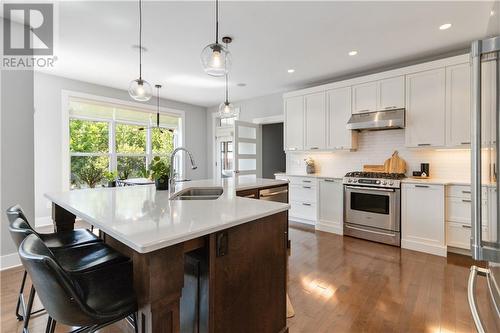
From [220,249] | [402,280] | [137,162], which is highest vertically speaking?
[137,162]

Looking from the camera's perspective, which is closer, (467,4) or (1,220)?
(467,4)

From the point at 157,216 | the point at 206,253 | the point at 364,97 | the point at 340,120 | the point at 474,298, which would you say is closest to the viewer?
the point at 474,298

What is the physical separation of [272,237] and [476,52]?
1.33 m

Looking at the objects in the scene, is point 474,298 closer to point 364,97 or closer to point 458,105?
point 458,105

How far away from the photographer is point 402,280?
2525 mm

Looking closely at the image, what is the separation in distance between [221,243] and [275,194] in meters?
Result: 1.83

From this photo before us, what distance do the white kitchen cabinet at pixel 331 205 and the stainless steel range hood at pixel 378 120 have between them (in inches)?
39.1

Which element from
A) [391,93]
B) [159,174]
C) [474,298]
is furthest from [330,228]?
[474,298]

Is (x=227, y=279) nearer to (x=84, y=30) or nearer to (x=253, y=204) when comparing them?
(x=253, y=204)

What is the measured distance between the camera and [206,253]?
1219 millimetres

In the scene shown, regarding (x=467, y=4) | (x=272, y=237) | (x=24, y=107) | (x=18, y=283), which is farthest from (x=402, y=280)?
(x=24, y=107)

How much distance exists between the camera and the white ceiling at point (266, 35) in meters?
2.54

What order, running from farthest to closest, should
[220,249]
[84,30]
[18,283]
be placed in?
[84,30]
[18,283]
[220,249]

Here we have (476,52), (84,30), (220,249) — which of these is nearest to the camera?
(476,52)
